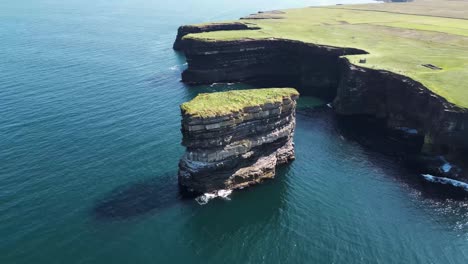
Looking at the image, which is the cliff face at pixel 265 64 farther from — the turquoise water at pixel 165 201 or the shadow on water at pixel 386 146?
the turquoise water at pixel 165 201

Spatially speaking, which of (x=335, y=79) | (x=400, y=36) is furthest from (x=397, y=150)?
(x=400, y=36)

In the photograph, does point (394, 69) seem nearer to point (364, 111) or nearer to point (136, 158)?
point (364, 111)

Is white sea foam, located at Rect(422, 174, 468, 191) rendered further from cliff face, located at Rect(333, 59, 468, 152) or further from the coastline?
cliff face, located at Rect(333, 59, 468, 152)

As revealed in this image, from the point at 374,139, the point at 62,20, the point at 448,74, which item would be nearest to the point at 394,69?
the point at 448,74

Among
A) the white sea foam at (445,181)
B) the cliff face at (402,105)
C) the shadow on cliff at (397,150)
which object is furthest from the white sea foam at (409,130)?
the white sea foam at (445,181)

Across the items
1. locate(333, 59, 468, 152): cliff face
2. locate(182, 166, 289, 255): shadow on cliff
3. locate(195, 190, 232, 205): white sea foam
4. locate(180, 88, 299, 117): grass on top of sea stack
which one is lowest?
locate(182, 166, 289, 255): shadow on cliff

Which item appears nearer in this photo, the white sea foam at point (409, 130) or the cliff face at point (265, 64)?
the white sea foam at point (409, 130)

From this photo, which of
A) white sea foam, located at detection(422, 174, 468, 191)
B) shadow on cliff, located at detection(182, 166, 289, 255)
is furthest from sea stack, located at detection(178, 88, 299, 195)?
white sea foam, located at detection(422, 174, 468, 191)
